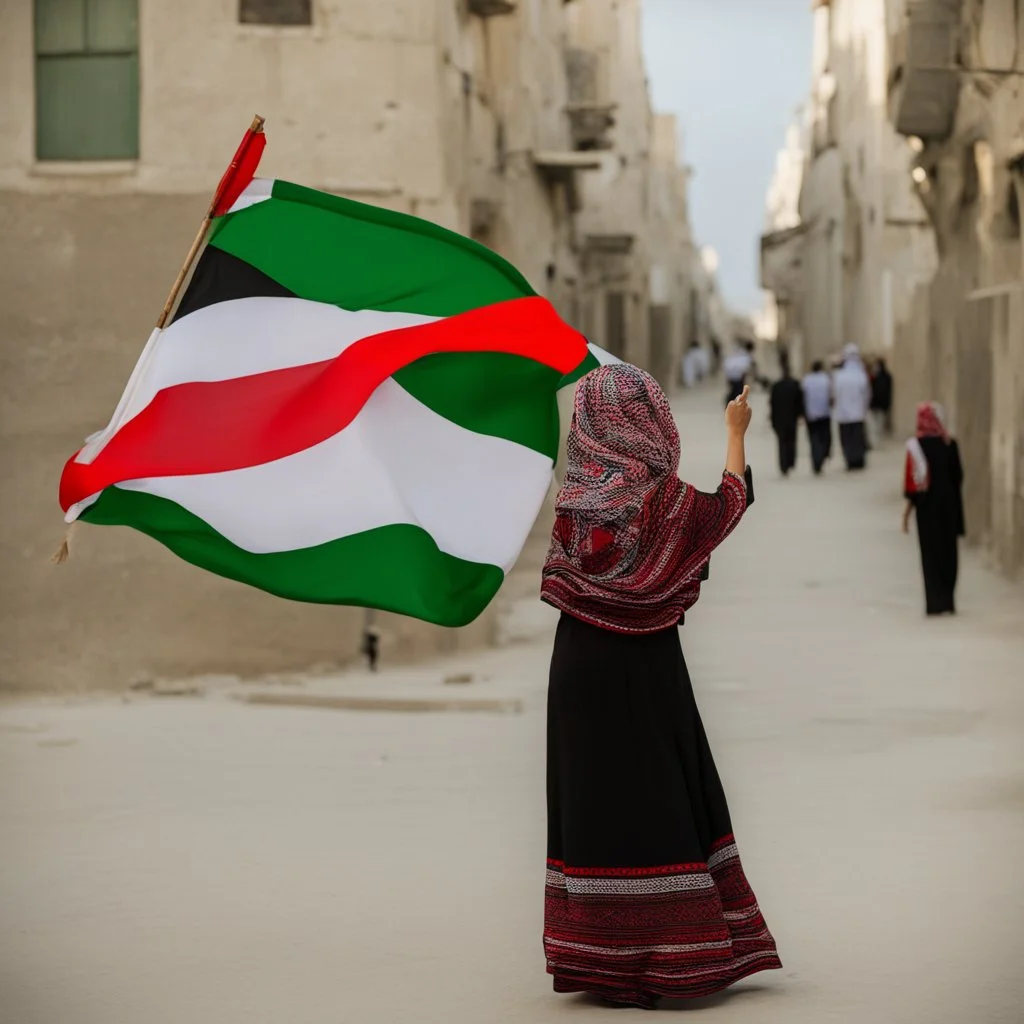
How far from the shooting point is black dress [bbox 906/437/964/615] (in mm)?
16438

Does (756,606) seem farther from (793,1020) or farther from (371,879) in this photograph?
(793,1020)

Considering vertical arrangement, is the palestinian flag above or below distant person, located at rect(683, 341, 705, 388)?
above

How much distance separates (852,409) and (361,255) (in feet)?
66.5

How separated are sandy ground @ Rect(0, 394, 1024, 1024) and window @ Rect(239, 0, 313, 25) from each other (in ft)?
14.0

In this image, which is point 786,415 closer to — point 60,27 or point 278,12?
point 278,12

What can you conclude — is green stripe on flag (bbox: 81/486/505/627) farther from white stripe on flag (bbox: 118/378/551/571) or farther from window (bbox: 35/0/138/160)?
window (bbox: 35/0/138/160)

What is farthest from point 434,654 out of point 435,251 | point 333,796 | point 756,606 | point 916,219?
point 916,219

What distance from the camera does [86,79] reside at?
14.0 m

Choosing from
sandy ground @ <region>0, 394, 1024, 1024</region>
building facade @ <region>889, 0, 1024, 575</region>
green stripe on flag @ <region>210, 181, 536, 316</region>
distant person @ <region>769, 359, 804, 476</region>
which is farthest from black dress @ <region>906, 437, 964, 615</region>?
green stripe on flag @ <region>210, 181, 536, 316</region>

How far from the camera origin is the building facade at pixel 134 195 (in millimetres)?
13922

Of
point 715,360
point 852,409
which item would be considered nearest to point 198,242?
point 852,409

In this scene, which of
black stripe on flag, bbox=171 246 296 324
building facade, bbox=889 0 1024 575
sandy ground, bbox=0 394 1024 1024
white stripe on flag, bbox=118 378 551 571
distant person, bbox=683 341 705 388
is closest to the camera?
sandy ground, bbox=0 394 1024 1024

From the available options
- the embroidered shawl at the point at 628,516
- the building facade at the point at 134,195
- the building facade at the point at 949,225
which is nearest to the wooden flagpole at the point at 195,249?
the embroidered shawl at the point at 628,516

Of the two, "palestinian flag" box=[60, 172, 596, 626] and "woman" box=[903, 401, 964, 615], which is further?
Result: "woman" box=[903, 401, 964, 615]
